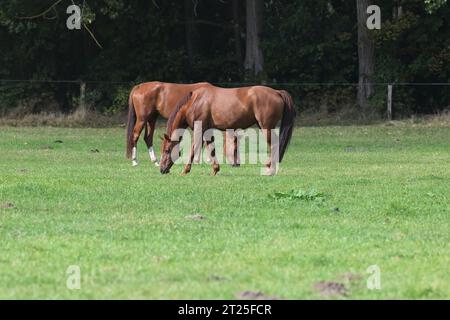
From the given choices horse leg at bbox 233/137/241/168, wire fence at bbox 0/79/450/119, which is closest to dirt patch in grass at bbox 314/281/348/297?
horse leg at bbox 233/137/241/168

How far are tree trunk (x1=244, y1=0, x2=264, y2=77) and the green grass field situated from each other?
817 inches

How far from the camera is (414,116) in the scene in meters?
39.1

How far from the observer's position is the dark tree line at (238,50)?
136ft

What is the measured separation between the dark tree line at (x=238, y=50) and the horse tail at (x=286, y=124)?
737 inches

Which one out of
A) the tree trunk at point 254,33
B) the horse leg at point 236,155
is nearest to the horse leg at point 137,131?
the horse leg at point 236,155

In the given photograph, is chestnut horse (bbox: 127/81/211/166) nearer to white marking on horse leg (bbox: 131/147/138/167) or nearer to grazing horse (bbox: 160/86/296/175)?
white marking on horse leg (bbox: 131/147/138/167)

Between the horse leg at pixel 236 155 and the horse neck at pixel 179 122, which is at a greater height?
the horse neck at pixel 179 122

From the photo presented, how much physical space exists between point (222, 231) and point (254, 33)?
104 ft

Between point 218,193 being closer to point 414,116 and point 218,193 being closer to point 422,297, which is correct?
point 422,297

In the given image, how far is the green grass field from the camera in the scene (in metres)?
9.50

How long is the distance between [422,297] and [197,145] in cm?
1242

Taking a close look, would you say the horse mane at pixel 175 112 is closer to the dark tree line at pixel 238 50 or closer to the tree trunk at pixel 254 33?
the dark tree line at pixel 238 50

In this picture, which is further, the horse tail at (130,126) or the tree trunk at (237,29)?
the tree trunk at (237,29)

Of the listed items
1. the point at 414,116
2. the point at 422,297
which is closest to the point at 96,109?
the point at 414,116
